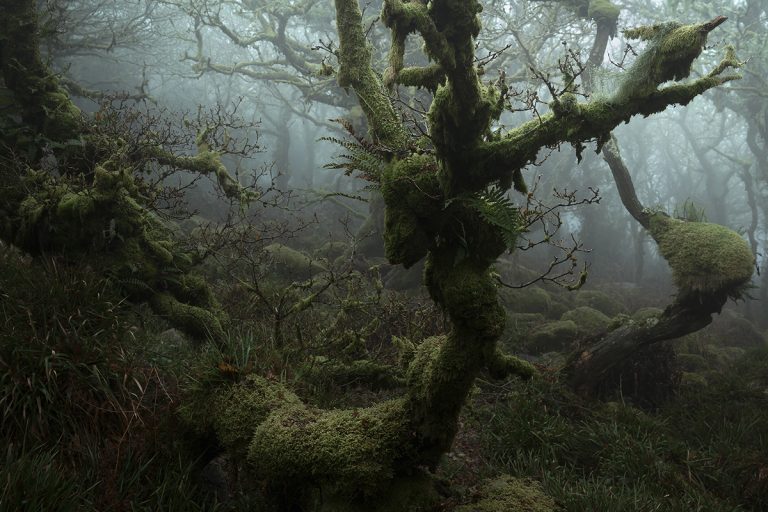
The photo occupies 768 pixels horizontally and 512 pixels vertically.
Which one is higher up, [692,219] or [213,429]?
[692,219]

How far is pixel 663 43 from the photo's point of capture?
3043mm

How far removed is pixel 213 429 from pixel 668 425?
659 cm

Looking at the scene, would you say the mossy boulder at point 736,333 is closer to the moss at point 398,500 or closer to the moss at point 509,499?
the moss at point 509,499

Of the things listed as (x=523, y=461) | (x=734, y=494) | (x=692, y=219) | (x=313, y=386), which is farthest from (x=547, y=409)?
(x=692, y=219)

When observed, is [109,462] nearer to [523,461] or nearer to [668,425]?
[523,461]

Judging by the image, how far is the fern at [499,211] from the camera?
2.51 metres

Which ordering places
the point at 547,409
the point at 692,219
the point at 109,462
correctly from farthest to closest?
the point at 692,219, the point at 547,409, the point at 109,462

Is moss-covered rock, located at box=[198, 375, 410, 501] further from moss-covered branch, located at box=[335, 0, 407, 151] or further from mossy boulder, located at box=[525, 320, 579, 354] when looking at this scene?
mossy boulder, located at box=[525, 320, 579, 354]

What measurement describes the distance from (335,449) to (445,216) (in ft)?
5.59

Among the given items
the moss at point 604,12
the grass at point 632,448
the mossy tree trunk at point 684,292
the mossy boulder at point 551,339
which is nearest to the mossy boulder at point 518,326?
the mossy boulder at point 551,339

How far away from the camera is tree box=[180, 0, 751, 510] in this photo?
270 centimetres

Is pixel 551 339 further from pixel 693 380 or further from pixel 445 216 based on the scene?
pixel 445 216

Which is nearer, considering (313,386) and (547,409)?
(313,386)

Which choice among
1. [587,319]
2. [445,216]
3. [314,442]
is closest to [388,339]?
[314,442]
